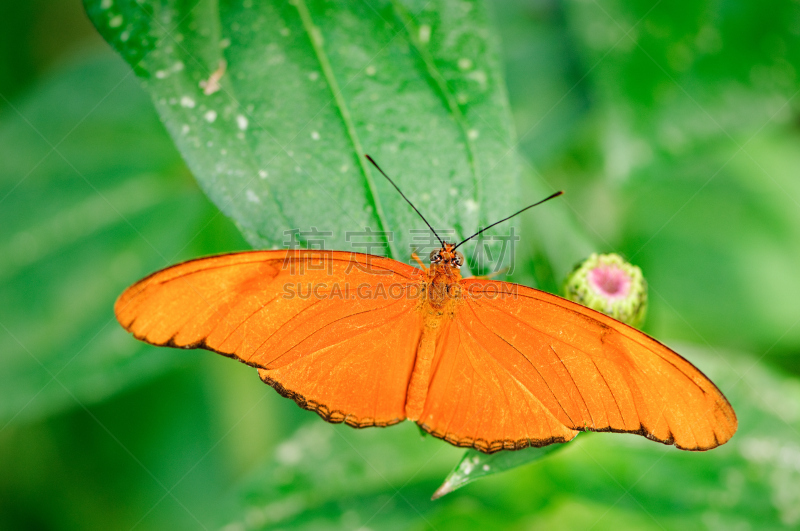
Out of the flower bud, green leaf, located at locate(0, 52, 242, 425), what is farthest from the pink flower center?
green leaf, located at locate(0, 52, 242, 425)

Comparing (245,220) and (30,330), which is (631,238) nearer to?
(245,220)

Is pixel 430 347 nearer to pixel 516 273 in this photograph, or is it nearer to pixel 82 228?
pixel 516 273

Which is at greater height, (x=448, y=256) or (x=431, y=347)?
(x=448, y=256)

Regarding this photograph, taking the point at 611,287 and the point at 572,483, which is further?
the point at 572,483

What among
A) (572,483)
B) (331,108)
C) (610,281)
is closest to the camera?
(331,108)

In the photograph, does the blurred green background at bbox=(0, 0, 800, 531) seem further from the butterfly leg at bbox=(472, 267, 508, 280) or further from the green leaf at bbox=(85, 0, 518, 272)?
the green leaf at bbox=(85, 0, 518, 272)

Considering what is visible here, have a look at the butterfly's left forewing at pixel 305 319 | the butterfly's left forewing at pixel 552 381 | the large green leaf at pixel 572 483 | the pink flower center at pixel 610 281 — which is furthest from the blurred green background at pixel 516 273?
the butterfly's left forewing at pixel 305 319

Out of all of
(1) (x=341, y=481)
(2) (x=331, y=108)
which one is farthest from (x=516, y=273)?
(1) (x=341, y=481)
